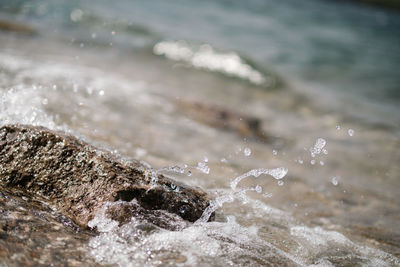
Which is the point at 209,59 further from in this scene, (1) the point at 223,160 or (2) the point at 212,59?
(1) the point at 223,160

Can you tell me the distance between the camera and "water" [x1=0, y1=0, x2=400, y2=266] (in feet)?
8.21

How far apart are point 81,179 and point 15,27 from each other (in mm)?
8496

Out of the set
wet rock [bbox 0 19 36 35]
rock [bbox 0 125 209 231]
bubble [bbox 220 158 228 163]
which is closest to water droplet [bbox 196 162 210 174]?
bubble [bbox 220 158 228 163]

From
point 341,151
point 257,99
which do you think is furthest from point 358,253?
point 257,99

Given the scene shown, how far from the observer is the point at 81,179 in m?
2.34

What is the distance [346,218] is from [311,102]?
4.77m

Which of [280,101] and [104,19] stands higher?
[104,19]

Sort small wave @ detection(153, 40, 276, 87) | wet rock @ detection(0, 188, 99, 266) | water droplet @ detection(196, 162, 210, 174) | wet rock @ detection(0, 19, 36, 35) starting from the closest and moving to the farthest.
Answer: wet rock @ detection(0, 188, 99, 266) < water droplet @ detection(196, 162, 210, 174) < small wave @ detection(153, 40, 276, 87) < wet rock @ detection(0, 19, 36, 35)

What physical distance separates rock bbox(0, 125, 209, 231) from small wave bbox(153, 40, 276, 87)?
662 centimetres

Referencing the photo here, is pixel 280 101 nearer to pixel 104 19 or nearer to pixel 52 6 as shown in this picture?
pixel 104 19

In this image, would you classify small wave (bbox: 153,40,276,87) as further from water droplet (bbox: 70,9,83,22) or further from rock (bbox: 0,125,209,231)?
rock (bbox: 0,125,209,231)

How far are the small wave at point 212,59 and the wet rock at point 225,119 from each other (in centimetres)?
268

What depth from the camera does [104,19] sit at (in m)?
12.0

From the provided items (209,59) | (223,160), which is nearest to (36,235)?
(223,160)
